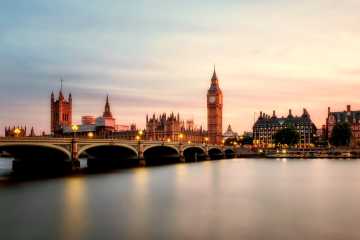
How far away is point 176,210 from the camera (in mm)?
29312

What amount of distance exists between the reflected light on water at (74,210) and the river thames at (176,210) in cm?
1

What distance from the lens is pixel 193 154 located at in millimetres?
126062

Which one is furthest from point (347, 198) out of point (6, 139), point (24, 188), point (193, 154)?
point (193, 154)

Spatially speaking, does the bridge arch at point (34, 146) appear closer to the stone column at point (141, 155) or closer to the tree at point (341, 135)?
the stone column at point (141, 155)

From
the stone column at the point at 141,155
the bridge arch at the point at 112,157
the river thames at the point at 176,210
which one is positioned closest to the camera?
the river thames at the point at 176,210

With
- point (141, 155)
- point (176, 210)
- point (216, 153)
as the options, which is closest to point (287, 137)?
point (216, 153)

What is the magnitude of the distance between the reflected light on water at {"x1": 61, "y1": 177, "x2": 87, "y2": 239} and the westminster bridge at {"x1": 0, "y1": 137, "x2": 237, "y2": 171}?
10325 mm

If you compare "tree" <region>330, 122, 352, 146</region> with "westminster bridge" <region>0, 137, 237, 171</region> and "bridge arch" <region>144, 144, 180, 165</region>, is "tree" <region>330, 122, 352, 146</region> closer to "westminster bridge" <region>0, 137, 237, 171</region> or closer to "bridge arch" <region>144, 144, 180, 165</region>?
"westminster bridge" <region>0, 137, 237, 171</region>

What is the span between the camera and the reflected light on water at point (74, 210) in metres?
22.6

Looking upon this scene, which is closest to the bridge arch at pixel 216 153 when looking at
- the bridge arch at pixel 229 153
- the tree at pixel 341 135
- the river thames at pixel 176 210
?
the bridge arch at pixel 229 153

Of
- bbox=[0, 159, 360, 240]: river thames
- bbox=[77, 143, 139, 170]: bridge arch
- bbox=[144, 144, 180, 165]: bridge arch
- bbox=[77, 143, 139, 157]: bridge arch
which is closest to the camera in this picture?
bbox=[0, 159, 360, 240]: river thames

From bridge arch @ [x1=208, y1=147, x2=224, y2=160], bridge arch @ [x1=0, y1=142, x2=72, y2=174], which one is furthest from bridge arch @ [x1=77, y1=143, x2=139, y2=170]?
bridge arch @ [x1=208, y1=147, x2=224, y2=160]

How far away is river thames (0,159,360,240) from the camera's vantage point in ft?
73.8

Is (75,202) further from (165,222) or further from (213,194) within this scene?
(213,194)
